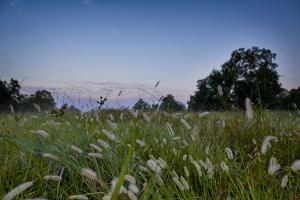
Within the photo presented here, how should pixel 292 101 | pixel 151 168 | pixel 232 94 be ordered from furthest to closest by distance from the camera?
pixel 292 101, pixel 232 94, pixel 151 168

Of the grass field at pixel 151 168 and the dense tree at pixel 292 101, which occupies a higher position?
the dense tree at pixel 292 101

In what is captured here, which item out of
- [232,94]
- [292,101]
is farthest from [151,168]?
[292,101]

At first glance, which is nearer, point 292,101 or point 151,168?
point 151,168

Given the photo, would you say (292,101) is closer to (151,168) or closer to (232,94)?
(232,94)

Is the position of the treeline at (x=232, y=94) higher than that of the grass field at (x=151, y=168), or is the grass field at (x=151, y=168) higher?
the treeline at (x=232, y=94)

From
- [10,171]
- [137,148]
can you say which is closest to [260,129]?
[137,148]

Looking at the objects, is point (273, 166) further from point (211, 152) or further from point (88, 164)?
point (88, 164)

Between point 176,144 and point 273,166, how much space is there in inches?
73.3

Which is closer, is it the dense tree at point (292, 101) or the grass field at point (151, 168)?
the grass field at point (151, 168)

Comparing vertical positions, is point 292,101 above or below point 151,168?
above

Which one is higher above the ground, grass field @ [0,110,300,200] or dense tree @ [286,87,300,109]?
dense tree @ [286,87,300,109]

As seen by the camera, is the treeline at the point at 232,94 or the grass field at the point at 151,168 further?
the treeline at the point at 232,94

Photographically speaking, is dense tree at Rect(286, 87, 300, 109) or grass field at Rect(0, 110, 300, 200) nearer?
grass field at Rect(0, 110, 300, 200)

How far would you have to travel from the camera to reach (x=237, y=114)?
6.64 metres
